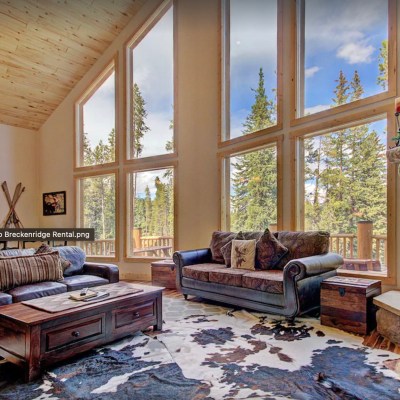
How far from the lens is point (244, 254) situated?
4.32 metres

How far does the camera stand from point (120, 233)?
6.62m

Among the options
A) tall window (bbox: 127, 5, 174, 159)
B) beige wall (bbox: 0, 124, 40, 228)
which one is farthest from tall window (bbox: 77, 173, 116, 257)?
beige wall (bbox: 0, 124, 40, 228)

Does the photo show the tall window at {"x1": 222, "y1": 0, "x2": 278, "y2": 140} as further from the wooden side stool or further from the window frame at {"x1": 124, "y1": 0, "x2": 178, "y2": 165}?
the wooden side stool

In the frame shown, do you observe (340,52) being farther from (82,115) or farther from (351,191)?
(82,115)

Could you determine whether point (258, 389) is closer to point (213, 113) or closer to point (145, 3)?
point (213, 113)

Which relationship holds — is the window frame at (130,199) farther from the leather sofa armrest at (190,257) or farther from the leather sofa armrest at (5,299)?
the leather sofa armrest at (5,299)

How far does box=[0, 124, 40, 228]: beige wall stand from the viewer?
746 cm

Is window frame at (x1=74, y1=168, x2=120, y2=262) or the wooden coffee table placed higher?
window frame at (x1=74, y1=168, x2=120, y2=262)

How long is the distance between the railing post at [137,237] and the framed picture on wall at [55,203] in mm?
2072

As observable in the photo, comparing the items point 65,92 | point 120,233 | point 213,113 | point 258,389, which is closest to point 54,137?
point 65,92

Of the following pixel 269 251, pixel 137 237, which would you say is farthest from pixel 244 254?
pixel 137 237

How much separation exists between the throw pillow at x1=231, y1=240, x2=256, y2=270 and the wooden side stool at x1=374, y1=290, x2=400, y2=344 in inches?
59.4

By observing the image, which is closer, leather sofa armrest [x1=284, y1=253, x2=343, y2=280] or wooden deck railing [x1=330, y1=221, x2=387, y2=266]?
leather sofa armrest [x1=284, y1=253, x2=343, y2=280]

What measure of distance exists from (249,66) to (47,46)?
12.9 ft
